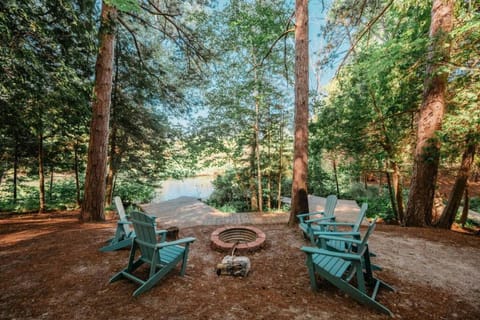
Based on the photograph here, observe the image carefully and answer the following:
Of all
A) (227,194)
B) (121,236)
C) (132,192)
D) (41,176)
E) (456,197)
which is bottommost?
(227,194)

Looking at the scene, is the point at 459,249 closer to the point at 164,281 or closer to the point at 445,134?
the point at 445,134

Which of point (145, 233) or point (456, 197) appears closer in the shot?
point (145, 233)

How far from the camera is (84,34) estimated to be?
3396 mm

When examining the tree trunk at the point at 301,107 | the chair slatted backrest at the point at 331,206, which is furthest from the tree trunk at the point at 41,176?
the chair slatted backrest at the point at 331,206

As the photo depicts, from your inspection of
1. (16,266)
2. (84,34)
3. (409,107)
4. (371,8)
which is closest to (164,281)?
(16,266)

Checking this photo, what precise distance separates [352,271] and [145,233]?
2147mm

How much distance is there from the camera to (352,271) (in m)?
1.95

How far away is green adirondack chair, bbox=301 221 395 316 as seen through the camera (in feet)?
5.76

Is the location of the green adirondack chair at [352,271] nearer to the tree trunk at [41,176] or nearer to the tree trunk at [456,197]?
the tree trunk at [456,197]

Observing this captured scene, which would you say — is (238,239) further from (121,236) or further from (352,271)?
(352,271)

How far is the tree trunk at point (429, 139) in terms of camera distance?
3.81 m

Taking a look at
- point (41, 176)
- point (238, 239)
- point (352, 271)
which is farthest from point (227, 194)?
point (352, 271)

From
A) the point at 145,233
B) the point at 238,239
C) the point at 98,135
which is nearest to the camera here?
the point at 145,233

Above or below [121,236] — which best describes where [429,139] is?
above
